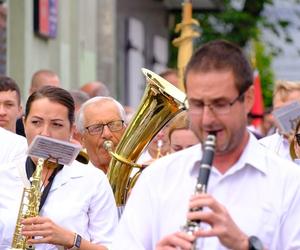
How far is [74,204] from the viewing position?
6.54 metres

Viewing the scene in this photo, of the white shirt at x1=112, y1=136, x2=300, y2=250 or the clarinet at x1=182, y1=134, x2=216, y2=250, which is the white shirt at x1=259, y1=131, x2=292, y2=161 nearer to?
the white shirt at x1=112, y1=136, x2=300, y2=250

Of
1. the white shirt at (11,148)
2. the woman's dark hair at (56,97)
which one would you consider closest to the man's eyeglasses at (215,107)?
the woman's dark hair at (56,97)

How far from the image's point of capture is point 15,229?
21.3 ft

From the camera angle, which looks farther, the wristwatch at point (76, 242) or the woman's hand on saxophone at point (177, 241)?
the wristwatch at point (76, 242)

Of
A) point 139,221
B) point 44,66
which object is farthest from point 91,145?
point 44,66

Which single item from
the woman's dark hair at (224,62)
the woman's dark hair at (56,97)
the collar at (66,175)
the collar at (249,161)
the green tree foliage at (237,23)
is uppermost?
the green tree foliage at (237,23)

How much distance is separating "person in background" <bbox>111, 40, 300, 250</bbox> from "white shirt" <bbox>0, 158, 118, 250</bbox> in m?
1.61

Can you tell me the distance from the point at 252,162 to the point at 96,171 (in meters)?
1.99

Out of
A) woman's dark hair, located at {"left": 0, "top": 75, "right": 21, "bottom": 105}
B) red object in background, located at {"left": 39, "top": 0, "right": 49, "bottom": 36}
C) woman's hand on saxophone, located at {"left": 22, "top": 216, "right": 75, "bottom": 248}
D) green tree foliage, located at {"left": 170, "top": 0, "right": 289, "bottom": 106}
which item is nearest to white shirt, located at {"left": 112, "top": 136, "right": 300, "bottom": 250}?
woman's hand on saxophone, located at {"left": 22, "top": 216, "right": 75, "bottom": 248}

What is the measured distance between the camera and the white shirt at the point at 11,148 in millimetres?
7969

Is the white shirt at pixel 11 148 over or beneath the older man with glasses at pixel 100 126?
beneath

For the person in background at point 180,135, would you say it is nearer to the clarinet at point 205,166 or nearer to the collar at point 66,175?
the collar at point 66,175

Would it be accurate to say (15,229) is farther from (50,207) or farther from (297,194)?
(297,194)

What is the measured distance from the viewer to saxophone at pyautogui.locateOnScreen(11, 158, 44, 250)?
6.45 meters
